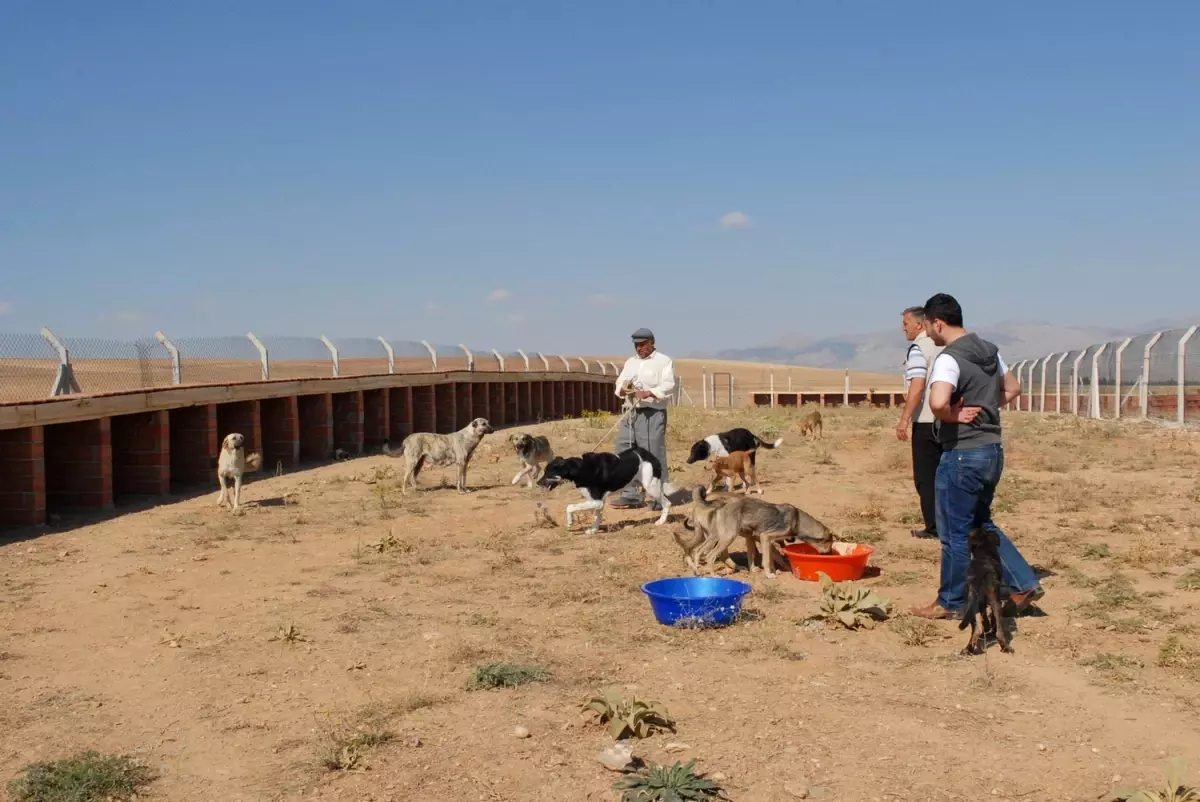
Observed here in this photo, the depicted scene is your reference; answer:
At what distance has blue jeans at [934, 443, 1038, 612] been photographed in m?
6.50

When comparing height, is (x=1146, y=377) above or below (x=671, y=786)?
above

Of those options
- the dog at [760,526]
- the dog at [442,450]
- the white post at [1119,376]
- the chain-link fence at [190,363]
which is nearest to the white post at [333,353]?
the chain-link fence at [190,363]

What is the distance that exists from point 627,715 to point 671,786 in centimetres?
Answer: 70

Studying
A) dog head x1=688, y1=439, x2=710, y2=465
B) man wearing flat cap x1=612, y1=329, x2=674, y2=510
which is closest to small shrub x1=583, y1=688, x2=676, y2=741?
man wearing flat cap x1=612, y1=329, x2=674, y2=510

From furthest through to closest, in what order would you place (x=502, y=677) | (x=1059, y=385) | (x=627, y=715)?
(x=1059, y=385), (x=502, y=677), (x=627, y=715)

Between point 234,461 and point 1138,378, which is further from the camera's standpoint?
point 1138,378

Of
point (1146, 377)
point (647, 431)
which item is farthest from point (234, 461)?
point (1146, 377)

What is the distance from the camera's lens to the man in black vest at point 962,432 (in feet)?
21.1

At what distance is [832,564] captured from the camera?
8.20m

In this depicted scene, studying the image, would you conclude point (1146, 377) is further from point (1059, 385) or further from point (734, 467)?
point (734, 467)

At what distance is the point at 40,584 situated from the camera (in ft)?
28.6

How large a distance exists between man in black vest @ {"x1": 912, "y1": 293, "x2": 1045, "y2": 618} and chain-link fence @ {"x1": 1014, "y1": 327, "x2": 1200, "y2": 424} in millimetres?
17066

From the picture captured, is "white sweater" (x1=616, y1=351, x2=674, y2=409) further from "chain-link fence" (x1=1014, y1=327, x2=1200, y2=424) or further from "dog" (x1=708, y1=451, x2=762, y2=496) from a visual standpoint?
"chain-link fence" (x1=1014, y1=327, x2=1200, y2=424)

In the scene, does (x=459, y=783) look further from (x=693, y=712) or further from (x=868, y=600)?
(x=868, y=600)
